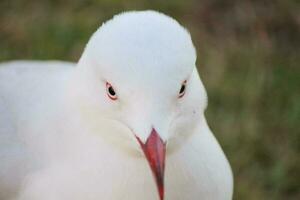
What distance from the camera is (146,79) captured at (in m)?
2.16

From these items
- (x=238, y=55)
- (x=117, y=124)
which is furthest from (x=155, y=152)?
(x=238, y=55)

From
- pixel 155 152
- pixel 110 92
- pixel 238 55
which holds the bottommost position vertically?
pixel 238 55

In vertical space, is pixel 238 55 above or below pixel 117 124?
below

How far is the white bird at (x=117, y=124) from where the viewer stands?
2184mm

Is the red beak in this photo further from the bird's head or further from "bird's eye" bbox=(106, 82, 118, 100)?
"bird's eye" bbox=(106, 82, 118, 100)

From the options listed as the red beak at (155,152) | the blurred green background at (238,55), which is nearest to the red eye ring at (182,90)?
the red beak at (155,152)

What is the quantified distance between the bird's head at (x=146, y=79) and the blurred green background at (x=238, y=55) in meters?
1.55

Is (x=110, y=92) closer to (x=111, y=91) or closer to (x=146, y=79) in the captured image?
(x=111, y=91)

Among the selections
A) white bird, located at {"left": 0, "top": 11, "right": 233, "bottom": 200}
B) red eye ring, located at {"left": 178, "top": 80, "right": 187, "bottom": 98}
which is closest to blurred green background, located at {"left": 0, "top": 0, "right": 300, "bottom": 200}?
white bird, located at {"left": 0, "top": 11, "right": 233, "bottom": 200}

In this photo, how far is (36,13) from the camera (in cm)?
454

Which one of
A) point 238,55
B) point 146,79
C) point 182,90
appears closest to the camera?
point 146,79

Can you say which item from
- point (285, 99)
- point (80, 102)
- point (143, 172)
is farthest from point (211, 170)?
point (285, 99)

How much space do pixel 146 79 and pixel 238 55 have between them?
225 cm

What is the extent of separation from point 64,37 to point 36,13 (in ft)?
0.77
